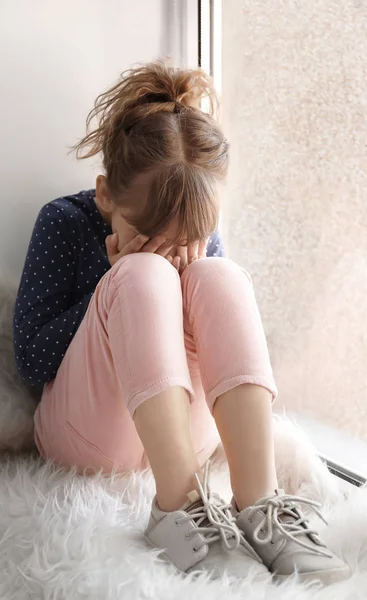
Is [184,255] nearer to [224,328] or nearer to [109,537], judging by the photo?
[224,328]

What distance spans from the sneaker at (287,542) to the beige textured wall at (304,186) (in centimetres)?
45

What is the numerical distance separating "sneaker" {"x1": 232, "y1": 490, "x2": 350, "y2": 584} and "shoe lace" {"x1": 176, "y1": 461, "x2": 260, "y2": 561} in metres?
0.01

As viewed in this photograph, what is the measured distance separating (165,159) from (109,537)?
490 millimetres

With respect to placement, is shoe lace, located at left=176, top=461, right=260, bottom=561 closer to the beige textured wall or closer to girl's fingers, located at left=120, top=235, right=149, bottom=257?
girl's fingers, located at left=120, top=235, right=149, bottom=257

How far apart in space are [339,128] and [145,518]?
0.70 metres

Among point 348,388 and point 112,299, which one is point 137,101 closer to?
point 112,299

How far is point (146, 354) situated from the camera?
2.60 feet

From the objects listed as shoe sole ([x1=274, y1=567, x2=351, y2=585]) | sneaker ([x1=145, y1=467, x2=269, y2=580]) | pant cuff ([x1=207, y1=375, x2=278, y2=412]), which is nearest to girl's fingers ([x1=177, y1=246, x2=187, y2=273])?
pant cuff ([x1=207, y1=375, x2=278, y2=412])

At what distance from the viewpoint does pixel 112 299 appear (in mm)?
857

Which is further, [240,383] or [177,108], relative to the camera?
[177,108]

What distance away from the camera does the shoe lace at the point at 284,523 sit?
29.3 inches

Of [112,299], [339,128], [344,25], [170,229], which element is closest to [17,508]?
[112,299]

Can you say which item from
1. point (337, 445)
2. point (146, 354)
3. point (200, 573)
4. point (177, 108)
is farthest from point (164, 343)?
point (337, 445)

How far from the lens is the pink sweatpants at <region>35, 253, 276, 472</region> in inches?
31.7
